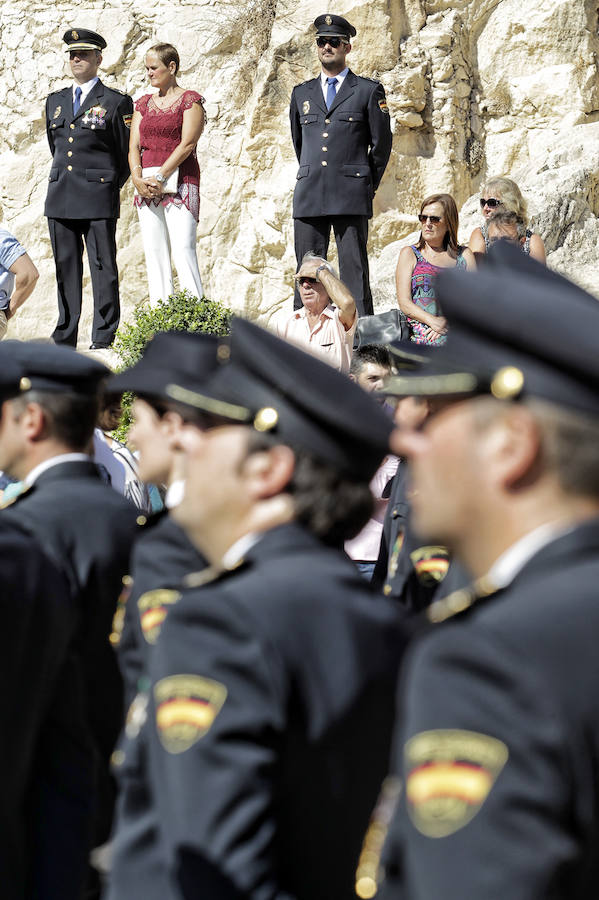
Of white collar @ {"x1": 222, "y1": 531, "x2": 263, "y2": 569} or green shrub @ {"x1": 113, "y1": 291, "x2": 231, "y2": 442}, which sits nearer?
white collar @ {"x1": 222, "y1": 531, "x2": 263, "y2": 569}

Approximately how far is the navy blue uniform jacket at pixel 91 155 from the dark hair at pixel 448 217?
339cm

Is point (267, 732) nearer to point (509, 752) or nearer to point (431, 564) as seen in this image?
point (509, 752)

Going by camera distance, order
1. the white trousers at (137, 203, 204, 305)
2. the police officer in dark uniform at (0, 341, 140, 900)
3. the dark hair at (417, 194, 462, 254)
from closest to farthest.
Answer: the police officer in dark uniform at (0, 341, 140, 900) → the dark hair at (417, 194, 462, 254) → the white trousers at (137, 203, 204, 305)

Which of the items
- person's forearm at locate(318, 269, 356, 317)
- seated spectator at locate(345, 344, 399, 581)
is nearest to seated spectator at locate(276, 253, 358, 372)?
person's forearm at locate(318, 269, 356, 317)

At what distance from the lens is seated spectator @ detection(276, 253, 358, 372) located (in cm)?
751

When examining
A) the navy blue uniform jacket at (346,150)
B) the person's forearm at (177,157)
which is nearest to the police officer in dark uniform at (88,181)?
the person's forearm at (177,157)

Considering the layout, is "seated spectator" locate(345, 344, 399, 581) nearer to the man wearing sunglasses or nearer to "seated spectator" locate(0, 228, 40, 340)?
"seated spectator" locate(0, 228, 40, 340)

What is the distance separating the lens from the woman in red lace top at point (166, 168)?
909cm

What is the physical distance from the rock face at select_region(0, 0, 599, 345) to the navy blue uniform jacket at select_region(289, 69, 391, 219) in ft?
9.35

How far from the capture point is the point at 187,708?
4.83 ft

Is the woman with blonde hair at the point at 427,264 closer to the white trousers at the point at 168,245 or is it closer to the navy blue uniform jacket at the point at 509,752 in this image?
the white trousers at the point at 168,245

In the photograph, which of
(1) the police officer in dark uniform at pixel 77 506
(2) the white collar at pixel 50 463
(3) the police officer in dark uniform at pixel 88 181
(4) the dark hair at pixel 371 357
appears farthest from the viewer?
(3) the police officer in dark uniform at pixel 88 181

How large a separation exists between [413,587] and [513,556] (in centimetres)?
214

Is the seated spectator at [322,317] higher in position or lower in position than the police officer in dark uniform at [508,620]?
lower
